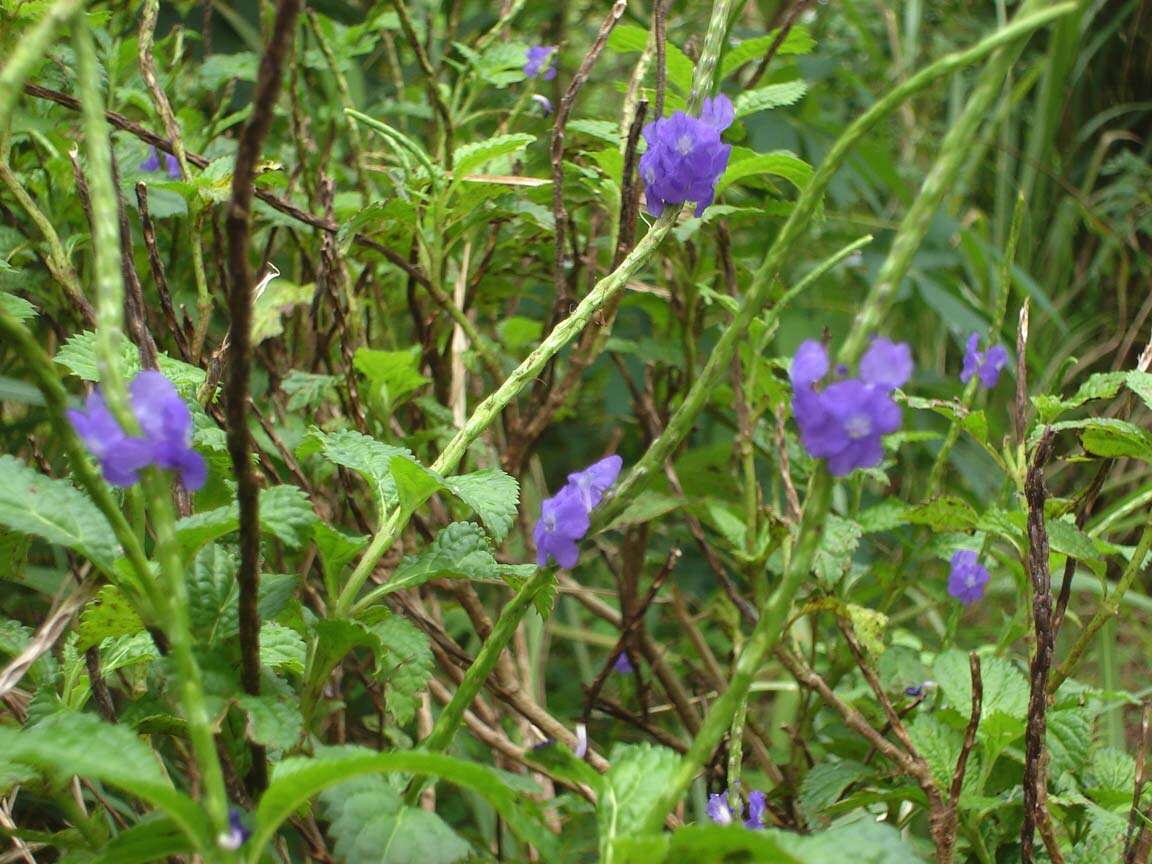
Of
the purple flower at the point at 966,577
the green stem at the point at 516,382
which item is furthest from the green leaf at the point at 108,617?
the purple flower at the point at 966,577

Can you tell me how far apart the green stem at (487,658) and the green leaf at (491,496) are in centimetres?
6

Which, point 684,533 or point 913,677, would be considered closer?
point 913,677

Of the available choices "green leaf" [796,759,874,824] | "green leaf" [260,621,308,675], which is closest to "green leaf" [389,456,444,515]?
"green leaf" [260,621,308,675]

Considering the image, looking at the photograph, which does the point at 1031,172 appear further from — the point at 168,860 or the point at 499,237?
the point at 168,860

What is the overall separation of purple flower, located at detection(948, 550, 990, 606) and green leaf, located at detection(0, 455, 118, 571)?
0.84 m

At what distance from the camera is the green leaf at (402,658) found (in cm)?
71

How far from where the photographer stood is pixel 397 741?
3.39 feet

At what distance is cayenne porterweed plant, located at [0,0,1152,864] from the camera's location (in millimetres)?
495

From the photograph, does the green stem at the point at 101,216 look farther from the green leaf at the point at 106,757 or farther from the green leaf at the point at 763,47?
the green leaf at the point at 763,47

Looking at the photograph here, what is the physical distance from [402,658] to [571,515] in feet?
0.60

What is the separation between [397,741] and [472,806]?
0.23 m

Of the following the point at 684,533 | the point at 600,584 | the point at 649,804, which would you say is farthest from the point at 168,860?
the point at 600,584

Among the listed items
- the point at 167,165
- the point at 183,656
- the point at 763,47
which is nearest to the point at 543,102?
the point at 763,47

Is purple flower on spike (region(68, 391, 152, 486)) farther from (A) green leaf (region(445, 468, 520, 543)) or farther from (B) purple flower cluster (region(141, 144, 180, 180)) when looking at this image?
(B) purple flower cluster (region(141, 144, 180, 180))
